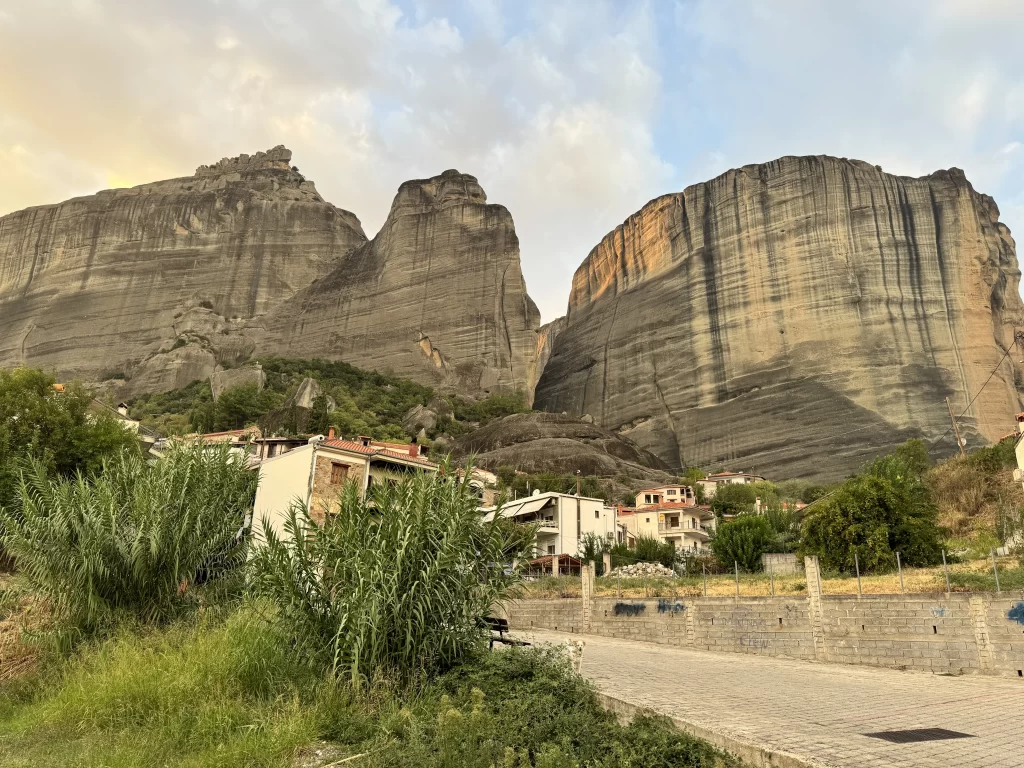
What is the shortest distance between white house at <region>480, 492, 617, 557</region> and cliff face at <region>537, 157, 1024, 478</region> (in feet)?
103

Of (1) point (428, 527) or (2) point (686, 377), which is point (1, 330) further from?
(1) point (428, 527)

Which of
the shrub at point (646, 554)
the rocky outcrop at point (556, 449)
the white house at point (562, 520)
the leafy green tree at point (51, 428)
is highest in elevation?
the rocky outcrop at point (556, 449)

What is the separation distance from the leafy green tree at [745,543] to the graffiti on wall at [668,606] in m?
9.84

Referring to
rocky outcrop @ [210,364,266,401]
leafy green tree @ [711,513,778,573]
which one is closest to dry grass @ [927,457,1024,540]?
leafy green tree @ [711,513,778,573]

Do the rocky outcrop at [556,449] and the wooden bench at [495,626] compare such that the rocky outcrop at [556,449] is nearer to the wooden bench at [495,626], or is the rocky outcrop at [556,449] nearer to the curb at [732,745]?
the wooden bench at [495,626]

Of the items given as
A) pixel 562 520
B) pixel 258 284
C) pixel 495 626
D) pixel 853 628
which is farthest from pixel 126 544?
pixel 258 284

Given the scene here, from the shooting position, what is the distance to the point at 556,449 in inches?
2269

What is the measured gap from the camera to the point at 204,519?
1090cm

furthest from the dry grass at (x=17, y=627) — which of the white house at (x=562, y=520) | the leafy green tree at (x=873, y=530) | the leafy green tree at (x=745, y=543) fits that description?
the white house at (x=562, y=520)

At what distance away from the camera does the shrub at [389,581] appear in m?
7.46

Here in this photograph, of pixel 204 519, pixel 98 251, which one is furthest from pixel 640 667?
pixel 98 251

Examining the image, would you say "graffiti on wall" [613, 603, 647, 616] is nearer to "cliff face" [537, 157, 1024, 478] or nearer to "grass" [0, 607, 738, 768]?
"grass" [0, 607, 738, 768]

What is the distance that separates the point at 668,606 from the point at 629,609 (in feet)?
4.83

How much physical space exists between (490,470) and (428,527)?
47.4 meters
